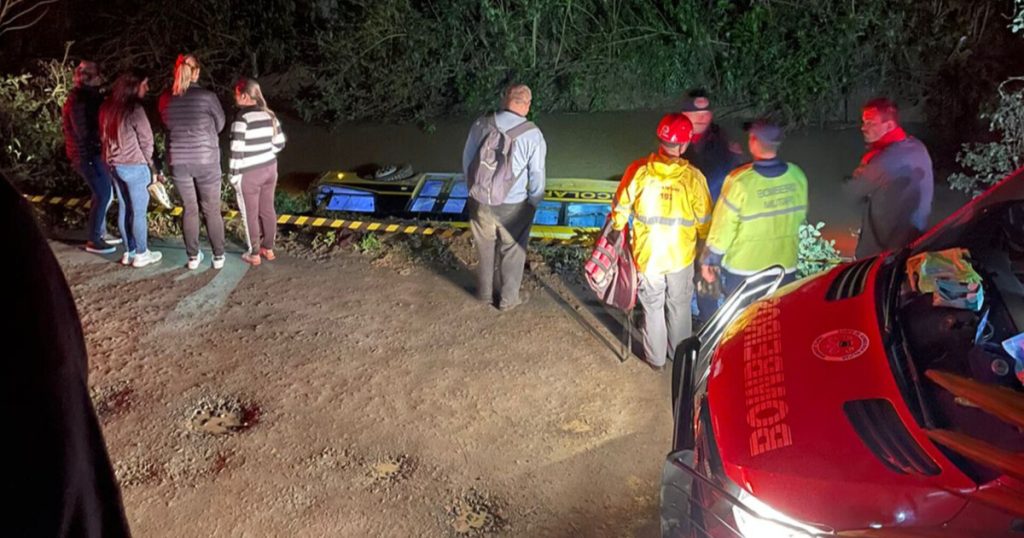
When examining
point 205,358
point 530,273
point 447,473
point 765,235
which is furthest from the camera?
point 530,273

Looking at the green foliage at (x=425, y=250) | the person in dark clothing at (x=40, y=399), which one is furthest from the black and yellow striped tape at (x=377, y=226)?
the person in dark clothing at (x=40, y=399)

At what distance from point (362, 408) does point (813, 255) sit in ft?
12.9

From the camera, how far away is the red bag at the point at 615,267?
17.3 feet

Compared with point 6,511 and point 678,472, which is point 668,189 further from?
point 6,511

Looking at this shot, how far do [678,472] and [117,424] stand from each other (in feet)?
12.0

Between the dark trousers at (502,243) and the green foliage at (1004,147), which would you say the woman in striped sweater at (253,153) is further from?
the green foliage at (1004,147)

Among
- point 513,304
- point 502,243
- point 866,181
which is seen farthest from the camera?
point 513,304

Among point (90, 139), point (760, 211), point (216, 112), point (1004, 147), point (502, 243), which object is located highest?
point (216, 112)

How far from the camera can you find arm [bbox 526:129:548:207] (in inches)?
234

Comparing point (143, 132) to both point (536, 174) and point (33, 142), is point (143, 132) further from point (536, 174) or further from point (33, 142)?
point (33, 142)

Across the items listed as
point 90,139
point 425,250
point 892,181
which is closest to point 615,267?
point 892,181

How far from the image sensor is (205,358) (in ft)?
18.7

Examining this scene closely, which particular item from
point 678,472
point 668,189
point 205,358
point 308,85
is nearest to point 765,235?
point 668,189

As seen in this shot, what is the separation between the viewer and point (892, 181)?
4.80m
